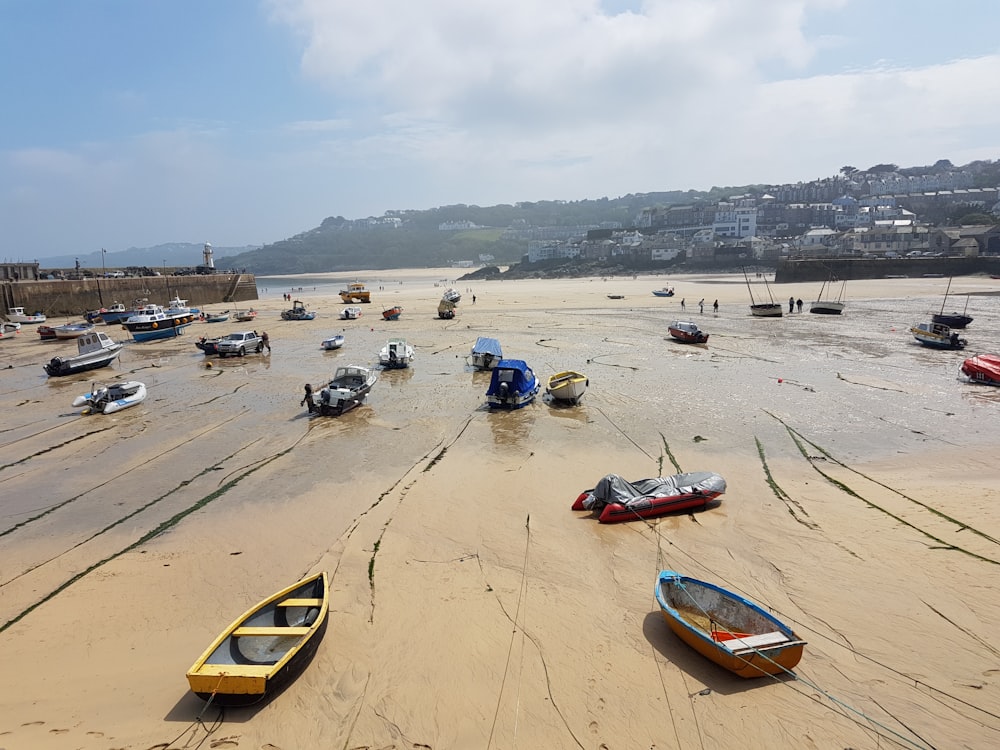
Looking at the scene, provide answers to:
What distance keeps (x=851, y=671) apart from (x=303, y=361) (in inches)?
1241

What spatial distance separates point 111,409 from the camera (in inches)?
890

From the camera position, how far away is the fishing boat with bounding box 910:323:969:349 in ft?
107

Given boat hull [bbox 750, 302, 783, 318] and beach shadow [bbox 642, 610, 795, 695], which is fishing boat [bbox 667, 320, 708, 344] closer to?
boat hull [bbox 750, 302, 783, 318]

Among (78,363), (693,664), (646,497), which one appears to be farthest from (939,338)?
(78,363)

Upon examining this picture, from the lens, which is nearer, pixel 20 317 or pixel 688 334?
pixel 688 334

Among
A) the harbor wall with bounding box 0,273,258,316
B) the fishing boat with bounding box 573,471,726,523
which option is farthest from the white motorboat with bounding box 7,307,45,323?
the fishing boat with bounding box 573,471,726,523

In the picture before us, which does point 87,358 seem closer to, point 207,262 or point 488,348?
point 488,348

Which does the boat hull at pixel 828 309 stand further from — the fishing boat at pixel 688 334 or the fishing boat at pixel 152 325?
the fishing boat at pixel 152 325

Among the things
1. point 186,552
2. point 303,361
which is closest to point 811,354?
point 303,361

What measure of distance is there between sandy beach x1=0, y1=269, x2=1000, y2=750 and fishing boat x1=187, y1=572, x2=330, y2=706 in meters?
0.33

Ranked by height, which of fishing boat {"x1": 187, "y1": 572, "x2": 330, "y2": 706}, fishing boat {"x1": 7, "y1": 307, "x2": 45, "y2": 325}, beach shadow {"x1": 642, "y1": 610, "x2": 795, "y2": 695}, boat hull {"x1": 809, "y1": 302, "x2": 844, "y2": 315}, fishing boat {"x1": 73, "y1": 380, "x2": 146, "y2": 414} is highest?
fishing boat {"x1": 7, "y1": 307, "x2": 45, "y2": 325}

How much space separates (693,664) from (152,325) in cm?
4679

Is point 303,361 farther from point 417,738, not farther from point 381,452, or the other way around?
point 417,738

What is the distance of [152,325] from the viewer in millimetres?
42688
